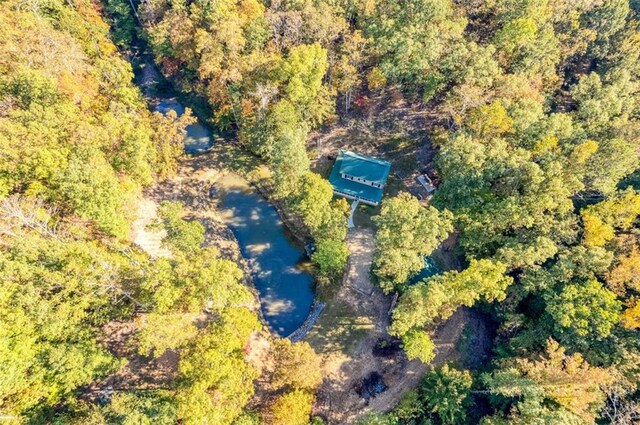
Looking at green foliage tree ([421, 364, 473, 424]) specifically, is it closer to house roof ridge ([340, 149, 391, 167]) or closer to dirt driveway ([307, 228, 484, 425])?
dirt driveway ([307, 228, 484, 425])

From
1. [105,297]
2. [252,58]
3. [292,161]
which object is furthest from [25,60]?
[292,161]

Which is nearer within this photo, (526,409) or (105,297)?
(526,409)

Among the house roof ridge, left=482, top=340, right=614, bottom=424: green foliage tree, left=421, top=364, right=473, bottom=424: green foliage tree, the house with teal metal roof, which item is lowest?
left=421, top=364, right=473, bottom=424: green foliage tree

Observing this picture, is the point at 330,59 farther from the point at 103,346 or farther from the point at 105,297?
the point at 103,346

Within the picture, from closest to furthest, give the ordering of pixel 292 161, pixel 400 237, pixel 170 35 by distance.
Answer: pixel 400 237, pixel 292 161, pixel 170 35

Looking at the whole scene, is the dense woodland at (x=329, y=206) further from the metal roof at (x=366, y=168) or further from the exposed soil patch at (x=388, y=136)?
Result: the metal roof at (x=366, y=168)

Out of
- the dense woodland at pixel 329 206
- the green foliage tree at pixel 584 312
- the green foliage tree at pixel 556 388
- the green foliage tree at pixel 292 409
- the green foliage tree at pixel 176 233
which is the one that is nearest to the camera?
the green foliage tree at pixel 556 388

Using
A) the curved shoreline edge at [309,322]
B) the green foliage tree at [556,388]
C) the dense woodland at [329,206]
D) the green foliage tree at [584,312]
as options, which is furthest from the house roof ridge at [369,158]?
the green foliage tree at [556,388]

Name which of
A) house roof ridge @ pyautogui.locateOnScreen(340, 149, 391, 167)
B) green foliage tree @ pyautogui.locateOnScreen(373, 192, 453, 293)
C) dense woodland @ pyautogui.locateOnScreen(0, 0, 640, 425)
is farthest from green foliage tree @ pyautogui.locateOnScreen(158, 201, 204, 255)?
house roof ridge @ pyautogui.locateOnScreen(340, 149, 391, 167)
